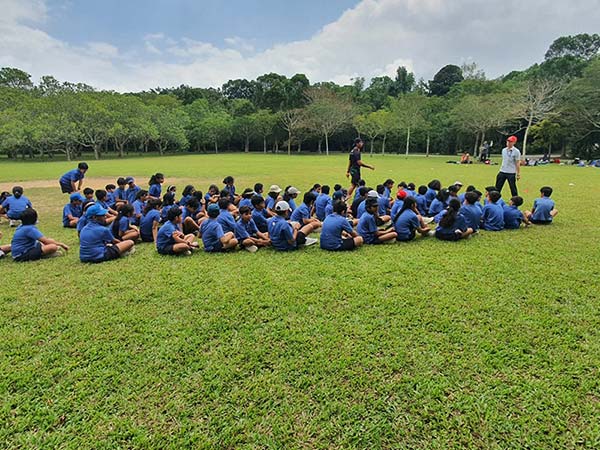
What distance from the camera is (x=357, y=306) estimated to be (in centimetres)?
434

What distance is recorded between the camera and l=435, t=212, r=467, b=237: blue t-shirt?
6.97 m

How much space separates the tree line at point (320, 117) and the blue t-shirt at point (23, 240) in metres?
41.4

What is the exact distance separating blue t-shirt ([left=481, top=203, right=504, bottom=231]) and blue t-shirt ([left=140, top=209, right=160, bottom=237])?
7389mm

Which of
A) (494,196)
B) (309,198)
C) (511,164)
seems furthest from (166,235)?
(511,164)

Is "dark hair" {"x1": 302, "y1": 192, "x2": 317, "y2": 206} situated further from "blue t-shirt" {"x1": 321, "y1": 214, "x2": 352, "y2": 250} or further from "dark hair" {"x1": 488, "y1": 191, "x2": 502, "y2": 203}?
"dark hair" {"x1": 488, "y1": 191, "x2": 502, "y2": 203}

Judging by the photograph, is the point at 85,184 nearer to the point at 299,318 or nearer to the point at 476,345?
the point at 299,318

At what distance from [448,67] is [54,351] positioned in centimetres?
10291

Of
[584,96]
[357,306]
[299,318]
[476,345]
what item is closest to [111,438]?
[299,318]

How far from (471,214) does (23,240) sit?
874 centimetres

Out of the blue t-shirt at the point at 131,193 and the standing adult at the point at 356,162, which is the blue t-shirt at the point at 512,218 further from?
the blue t-shirt at the point at 131,193

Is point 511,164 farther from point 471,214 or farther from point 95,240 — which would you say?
point 95,240

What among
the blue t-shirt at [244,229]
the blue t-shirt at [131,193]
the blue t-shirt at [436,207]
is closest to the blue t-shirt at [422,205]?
the blue t-shirt at [436,207]

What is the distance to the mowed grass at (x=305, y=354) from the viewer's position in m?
2.62

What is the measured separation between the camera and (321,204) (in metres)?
8.84
